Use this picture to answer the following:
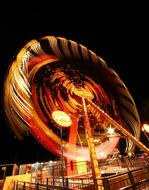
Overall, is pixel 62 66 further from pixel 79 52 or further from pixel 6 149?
pixel 6 149

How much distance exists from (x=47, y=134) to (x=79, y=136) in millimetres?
5936

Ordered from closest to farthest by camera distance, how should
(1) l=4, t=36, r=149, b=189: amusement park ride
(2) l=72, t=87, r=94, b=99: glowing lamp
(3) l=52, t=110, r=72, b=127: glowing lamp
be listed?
(3) l=52, t=110, r=72, b=127: glowing lamp, (1) l=4, t=36, r=149, b=189: amusement park ride, (2) l=72, t=87, r=94, b=99: glowing lamp

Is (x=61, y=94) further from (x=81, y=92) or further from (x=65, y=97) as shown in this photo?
(x=81, y=92)

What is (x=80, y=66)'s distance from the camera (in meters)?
14.5

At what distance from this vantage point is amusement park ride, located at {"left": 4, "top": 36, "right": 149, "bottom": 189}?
9.77 meters

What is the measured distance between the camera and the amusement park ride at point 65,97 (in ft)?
32.0

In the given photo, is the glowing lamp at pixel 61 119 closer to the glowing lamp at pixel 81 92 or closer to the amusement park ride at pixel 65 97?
the amusement park ride at pixel 65 97

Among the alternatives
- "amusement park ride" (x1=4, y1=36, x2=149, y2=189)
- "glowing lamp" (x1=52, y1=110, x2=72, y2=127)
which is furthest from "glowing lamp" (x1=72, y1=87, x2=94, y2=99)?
"glowing lamp" (x1=52, y1=110, x2=72, y2=127)

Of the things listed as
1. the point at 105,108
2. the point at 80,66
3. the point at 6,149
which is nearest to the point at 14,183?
the point at 105,108

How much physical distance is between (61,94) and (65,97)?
416 millimetres

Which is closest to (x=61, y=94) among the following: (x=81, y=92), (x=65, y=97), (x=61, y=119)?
(x=65, y=97)

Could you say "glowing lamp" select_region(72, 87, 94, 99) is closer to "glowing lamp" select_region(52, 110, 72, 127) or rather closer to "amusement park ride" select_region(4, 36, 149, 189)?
"amusement park ride" select_region(4, 36, 149, 189)

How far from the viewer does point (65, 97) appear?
13.3 m

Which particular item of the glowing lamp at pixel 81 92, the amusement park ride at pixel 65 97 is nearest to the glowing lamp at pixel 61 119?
the amusement park ride at pixel 65 97
